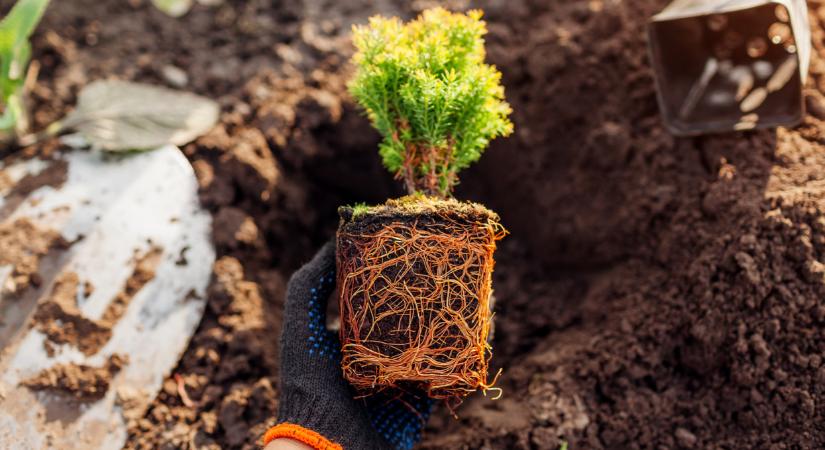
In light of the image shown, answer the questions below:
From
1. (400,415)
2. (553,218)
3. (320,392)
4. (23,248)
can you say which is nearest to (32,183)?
(23,248)

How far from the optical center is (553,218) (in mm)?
2260

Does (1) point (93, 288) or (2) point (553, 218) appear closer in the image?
(1) point (93, 288)

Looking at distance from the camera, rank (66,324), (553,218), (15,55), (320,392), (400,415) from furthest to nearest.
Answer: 1. (553,218)
2. (15,55)
3. (66,324)
4. (400,415)
5. (320,392)

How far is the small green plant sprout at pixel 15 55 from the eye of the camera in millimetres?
1929

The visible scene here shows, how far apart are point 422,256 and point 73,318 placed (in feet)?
3.90

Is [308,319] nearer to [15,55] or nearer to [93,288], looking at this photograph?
[93,288]

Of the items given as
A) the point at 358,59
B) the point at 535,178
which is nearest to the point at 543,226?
the point at 535,178

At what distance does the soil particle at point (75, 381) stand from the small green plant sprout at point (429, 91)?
1093 mm

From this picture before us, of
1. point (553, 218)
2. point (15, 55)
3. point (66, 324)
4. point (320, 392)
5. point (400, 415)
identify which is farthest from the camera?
point (553, 218)

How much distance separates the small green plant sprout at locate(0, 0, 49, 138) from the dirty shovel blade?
17 centimetres

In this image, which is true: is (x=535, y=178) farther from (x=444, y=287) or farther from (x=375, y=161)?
(x=444, y=287)

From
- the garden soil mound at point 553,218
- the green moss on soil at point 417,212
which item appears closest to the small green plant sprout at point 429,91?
the green moss on soil at point 417,212

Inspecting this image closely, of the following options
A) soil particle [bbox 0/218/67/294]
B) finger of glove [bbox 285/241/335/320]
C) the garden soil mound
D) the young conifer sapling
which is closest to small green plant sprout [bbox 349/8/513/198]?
the young conifer sapling

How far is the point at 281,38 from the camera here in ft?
8.09
